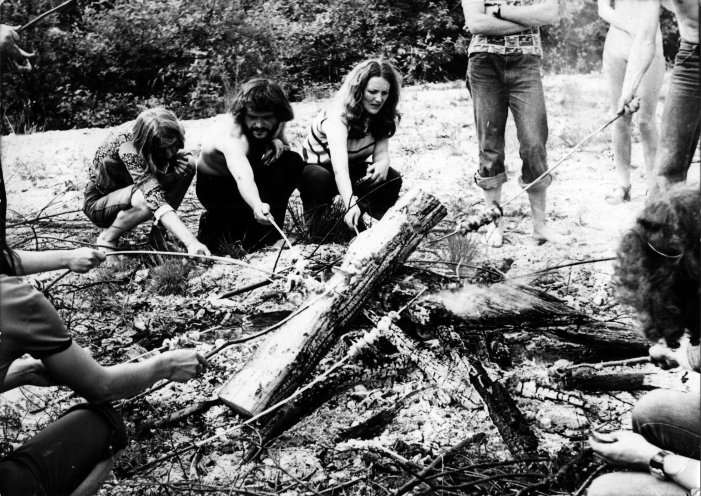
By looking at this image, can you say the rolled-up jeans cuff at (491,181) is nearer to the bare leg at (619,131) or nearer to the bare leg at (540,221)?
the bare leg at (540,221)

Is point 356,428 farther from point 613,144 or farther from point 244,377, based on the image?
point 613,144

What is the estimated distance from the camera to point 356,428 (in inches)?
97.7

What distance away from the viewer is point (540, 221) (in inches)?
136

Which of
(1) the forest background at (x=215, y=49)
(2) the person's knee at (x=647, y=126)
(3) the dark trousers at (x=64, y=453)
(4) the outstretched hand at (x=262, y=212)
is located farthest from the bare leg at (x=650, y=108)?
(3) the dark trousers at (x=64, y=453)

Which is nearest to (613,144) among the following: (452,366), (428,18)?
(428,18)

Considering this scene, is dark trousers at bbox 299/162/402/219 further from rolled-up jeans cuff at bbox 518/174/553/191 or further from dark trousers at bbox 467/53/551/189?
rolled-up jeans cuff at bbox 518/174/553/191

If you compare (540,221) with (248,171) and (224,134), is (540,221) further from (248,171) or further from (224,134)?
(224,134)

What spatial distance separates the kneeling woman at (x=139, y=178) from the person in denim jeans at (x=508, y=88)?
4.76 ft

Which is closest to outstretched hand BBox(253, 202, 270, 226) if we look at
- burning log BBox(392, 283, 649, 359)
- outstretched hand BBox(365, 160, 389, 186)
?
outstretched hand BBox(365, 160, 389, 186)

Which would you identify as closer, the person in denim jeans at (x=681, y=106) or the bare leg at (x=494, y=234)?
the person in denim jeans at (x=681, y=106)

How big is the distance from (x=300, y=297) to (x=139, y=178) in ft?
3.28

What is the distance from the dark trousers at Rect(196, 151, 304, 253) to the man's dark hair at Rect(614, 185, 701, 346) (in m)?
1.98

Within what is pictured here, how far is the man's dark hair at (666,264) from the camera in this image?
68.3 inches

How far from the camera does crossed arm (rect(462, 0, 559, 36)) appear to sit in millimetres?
3217
